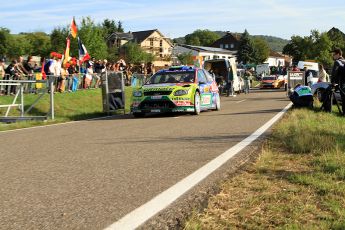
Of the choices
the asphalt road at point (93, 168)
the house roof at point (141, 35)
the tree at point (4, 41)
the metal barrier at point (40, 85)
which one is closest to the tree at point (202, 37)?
the house roof at point (141, 35)

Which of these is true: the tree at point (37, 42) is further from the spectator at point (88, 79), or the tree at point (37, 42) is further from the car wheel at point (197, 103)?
the car wheel at point (197, 103)

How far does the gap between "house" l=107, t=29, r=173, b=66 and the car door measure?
341 ft

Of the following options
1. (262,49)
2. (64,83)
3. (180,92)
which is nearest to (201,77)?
(180,92)

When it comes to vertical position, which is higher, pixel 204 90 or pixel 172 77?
pixel 172 77

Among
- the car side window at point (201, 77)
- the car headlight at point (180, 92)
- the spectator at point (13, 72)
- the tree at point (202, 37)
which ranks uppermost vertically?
the tree at point (202, 37)

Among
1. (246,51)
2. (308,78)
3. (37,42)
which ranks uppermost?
(37,42)

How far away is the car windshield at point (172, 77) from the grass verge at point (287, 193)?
8.49m

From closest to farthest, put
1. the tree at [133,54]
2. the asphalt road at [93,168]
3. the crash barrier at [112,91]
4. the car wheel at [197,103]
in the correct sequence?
the asphalt road at [93,168], the car wheel at [197,103], the crash barrier at [112,91], the tree at [133,54]

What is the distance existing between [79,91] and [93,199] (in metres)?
17.2

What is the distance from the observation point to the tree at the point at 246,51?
121062mm

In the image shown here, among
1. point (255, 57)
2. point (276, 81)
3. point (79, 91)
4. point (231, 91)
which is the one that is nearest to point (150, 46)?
point (255, 57)

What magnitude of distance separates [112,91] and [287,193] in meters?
12.7

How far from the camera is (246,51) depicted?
122000 mm

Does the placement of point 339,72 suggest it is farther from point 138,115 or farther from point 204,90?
point 138,115
